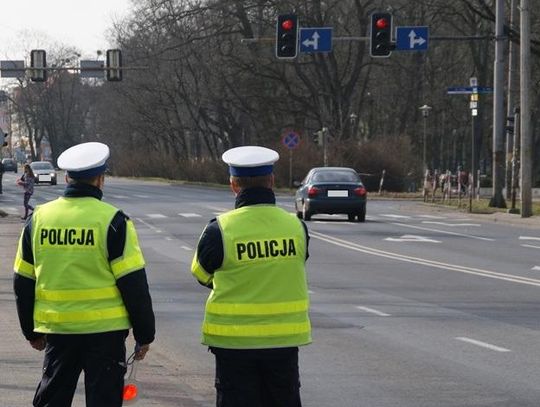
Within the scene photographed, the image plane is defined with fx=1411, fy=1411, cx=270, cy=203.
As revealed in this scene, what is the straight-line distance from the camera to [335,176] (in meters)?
37.5

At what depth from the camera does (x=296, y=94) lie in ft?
227

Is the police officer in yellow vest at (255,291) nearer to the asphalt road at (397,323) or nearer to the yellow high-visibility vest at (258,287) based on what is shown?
the yellow high-visibility vest at (258,287)

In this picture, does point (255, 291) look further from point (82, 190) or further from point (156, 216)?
point (156, 216)

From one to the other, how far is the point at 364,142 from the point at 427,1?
1863 centimetres

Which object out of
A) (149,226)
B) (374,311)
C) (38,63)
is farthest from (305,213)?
(38,63)

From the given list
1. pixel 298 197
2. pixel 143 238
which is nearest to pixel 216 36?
pixel 298 197

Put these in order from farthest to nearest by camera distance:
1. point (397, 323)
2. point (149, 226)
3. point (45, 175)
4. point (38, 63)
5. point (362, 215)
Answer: point (45, 175), point (38, 63), point (362, 215), point (149, 226), point (397, 323)

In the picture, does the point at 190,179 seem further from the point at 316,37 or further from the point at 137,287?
the point at 137,287

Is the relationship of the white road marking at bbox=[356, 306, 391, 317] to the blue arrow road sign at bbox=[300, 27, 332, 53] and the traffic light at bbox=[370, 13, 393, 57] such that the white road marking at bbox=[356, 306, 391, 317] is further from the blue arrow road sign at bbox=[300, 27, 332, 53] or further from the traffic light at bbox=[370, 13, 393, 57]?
the blue arrow road sign at bbox=[300, 27, 332, 53]

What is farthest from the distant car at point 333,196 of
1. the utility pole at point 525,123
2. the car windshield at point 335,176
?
the utility pole at point 525,123

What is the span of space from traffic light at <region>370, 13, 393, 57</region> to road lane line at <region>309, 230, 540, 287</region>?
7.28 metres

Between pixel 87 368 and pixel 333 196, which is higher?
pixel 87 368

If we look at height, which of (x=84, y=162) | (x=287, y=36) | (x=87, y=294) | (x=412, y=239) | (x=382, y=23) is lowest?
(x=412, y=239)

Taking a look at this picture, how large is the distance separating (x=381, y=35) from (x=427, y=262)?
1452cm
